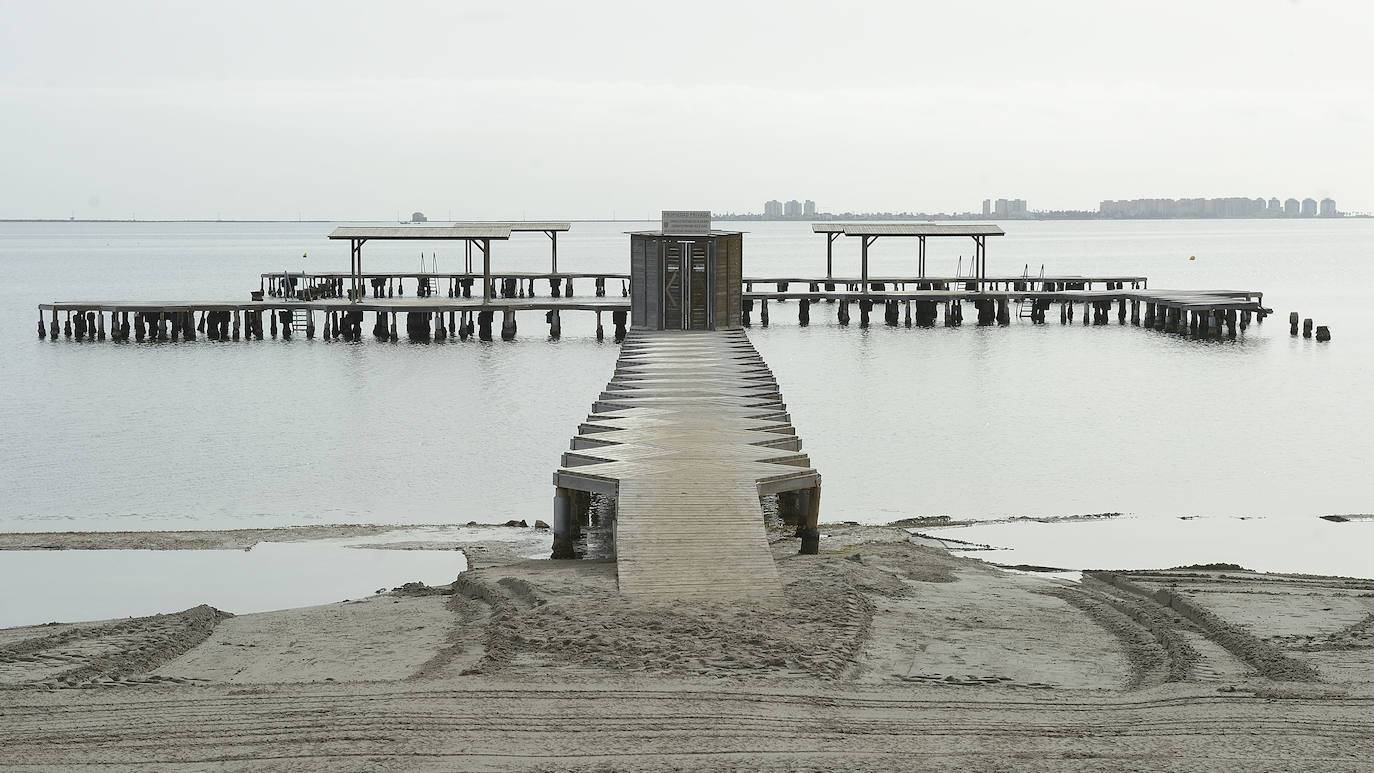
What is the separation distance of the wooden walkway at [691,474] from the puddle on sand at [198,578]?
2.31m

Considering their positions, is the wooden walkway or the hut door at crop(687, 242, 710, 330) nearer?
the wooden walkway

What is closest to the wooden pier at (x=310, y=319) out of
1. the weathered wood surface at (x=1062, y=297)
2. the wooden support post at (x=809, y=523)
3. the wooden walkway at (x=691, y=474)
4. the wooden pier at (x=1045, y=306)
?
the weathered wood surface at (x=1062, y=297)

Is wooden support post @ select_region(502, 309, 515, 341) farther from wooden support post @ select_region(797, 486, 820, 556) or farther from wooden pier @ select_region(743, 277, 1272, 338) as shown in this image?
wooden support post @ select_region(797, 486, 820, 556)

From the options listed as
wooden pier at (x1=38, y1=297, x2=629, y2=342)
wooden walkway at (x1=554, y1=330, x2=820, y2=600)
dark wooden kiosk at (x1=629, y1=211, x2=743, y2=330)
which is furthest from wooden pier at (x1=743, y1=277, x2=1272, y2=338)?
wooden walkway at (x1=554, y1=330, x2=820, y2=600)

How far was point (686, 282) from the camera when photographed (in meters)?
33.1

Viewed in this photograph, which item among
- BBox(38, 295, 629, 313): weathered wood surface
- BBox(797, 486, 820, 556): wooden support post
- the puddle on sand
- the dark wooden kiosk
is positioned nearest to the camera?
the puddle on sand

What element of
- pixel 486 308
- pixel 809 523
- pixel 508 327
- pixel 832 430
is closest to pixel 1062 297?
pixel 508 327

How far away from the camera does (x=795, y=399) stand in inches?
1339

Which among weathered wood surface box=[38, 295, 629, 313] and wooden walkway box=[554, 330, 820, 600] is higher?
weathered wood surface box=[38, 295, 629, 313]

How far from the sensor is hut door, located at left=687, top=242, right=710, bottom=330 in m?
33.0

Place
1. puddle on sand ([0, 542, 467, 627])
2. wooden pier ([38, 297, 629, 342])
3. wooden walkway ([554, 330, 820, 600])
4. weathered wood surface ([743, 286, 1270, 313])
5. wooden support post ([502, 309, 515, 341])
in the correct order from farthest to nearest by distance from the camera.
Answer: weathered wood surface ([743, 286, 1270, 313]) < wooden support post ([502, 309, 515, 341]) < wooden pier ([38, 297, 629, 342]) < puddle on sand ([0, 542, 467, 627]) < wooden walkway ([554, 330, 820, 600])

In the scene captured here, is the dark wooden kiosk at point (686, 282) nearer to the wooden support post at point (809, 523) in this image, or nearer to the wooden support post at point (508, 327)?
the wooden support post at point (508, 327)

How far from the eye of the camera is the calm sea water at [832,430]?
20422 mm

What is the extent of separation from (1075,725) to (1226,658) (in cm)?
202
